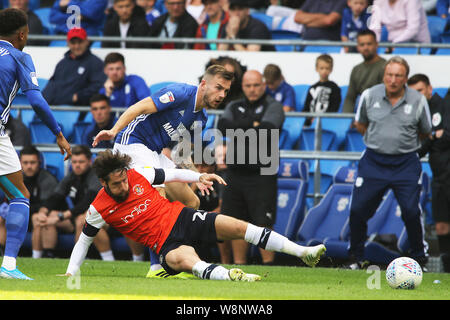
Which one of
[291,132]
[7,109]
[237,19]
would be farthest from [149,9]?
[7,109]

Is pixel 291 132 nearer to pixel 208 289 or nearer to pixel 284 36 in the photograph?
pixel 284 36

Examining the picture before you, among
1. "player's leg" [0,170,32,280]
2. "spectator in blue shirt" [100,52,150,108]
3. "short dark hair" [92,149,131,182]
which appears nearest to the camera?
"short dark hair" [92,149,131,182]

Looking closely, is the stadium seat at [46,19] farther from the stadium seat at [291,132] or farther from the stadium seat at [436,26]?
the stadium seat at [436,26]

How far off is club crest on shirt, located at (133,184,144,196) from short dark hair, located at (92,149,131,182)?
0.92ft

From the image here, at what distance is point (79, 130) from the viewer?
13.2 m

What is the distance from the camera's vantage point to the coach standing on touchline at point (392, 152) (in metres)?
9.89

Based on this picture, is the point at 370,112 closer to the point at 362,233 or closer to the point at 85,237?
the point at 362,233

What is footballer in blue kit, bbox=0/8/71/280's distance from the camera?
725 cm

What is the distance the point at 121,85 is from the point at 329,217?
3954 mm

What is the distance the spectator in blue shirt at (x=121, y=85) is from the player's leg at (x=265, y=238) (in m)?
5.45

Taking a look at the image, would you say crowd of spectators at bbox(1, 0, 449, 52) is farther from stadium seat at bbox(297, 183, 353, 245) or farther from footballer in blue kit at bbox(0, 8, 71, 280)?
footballer in blue kit at bbox(0, 8, 71, 280)

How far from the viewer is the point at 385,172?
9.97 meters

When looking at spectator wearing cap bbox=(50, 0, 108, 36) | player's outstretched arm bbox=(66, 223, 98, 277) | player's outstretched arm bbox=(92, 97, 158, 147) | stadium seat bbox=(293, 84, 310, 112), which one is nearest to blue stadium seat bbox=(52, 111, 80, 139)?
spectator wearing cap bbox=(50, 0, 108, 36)
